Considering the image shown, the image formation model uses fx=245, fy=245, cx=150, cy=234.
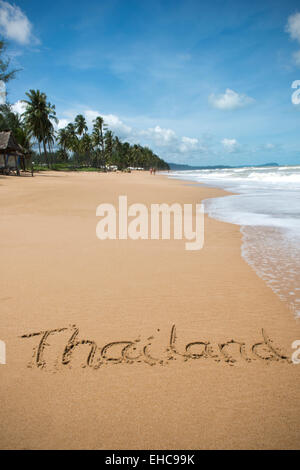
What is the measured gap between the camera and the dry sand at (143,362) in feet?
4.35

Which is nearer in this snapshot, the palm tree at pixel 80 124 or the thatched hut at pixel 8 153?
the thatched hut at pixel 8 153

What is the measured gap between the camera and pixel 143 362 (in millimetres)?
1759

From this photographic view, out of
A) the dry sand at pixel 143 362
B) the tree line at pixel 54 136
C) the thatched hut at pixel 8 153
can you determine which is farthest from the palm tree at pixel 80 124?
the dry sand at pixel 143 362

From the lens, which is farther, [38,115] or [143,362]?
[38,115]

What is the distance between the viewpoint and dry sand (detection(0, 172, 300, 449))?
4.35ft

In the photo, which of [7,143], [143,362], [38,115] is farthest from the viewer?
[38,115]

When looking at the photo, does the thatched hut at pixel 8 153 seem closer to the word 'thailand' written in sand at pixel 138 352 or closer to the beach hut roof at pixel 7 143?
the beach hut roof at pixel 7 143

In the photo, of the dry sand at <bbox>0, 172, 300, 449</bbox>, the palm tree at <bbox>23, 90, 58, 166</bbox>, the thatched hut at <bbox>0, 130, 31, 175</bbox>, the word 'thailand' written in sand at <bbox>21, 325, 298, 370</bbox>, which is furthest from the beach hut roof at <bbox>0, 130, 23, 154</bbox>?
the word 'thailand' written in sand at <bbox>21, 325, 298, 370</bbox>

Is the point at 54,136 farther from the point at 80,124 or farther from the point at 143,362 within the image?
the point at 143,362

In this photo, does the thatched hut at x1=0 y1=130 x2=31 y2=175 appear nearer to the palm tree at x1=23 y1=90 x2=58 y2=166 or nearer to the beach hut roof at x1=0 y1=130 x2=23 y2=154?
the beach hut roof at x1=0 y1=130 x2=23 y2=154

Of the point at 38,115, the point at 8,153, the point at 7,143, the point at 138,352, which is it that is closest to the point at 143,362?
the point at 138,352

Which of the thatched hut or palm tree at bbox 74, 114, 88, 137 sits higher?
palm tree at bbox 74, 114, 88, 137
